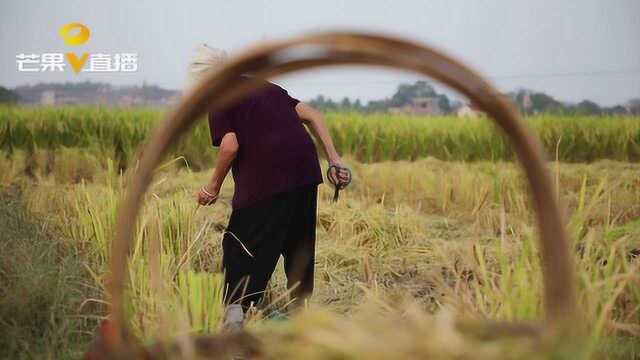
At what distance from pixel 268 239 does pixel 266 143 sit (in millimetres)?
223

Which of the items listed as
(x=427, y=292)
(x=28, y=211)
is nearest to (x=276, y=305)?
(x=427, y=292)

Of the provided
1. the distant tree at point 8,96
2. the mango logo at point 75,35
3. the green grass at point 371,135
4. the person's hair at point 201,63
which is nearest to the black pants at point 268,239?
the person's hair at point 201,63

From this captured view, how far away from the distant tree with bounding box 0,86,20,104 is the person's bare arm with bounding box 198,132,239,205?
1340mm

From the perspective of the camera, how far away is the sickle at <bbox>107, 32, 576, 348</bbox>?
0.62 m

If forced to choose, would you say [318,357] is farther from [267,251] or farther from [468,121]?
[468,121]

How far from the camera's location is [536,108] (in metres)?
2.83

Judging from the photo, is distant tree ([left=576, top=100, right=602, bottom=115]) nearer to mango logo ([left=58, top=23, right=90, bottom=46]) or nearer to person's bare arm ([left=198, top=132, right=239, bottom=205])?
person's bare arm ([left=198, top=132, right=239, bottom=205])

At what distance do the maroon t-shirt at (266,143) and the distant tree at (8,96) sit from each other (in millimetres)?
1322

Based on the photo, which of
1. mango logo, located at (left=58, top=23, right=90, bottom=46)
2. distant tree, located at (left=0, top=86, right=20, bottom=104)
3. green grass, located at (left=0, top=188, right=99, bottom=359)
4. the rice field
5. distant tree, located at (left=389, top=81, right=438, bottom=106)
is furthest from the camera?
distant tree, located at (left=389, top=81, right=438, bottom=106)

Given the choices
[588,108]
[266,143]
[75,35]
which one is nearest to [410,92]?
[588,108]

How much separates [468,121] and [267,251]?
1996 millimetres

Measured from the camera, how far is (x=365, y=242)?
6.77 feet

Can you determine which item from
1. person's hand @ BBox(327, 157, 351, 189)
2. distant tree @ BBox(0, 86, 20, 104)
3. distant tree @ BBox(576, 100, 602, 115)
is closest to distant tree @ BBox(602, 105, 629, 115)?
distant tree @ BBox(576, 100, 602, 115)

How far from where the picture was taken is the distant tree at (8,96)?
235 cm
